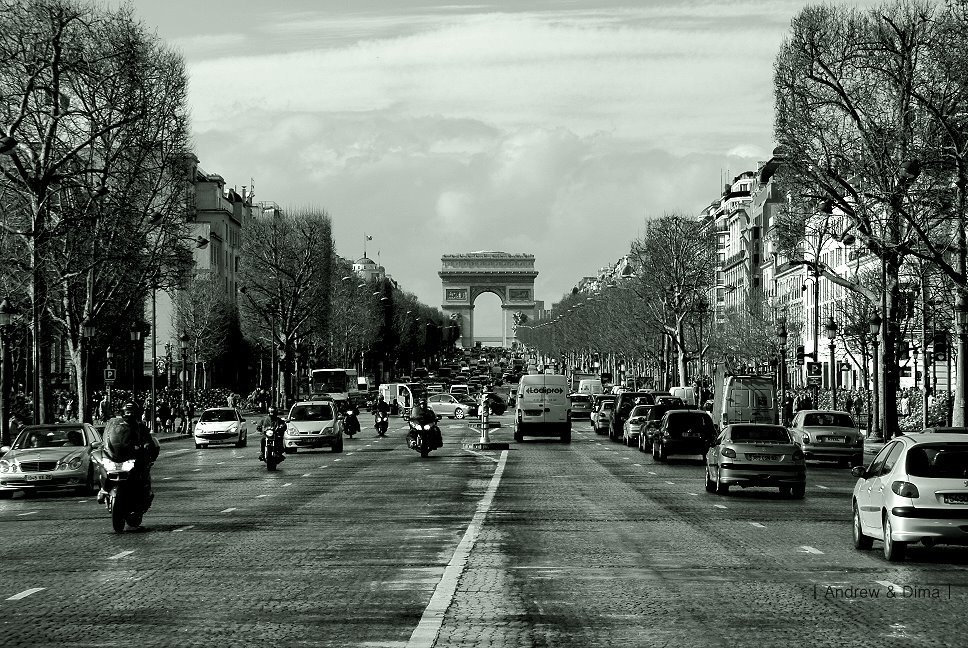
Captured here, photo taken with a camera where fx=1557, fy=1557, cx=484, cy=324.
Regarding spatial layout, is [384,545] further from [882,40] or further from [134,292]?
[134,292]

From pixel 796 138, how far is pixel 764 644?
3807 centimetres

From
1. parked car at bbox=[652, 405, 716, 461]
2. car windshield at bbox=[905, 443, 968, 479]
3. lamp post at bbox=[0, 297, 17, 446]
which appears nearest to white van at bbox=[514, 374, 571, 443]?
parked car at bbox=[652, 405, 716, 461]

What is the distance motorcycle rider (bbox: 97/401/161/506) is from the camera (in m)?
20.3

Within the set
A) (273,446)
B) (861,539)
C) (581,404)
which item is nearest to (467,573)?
(861,539)

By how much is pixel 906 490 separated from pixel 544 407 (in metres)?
40.4

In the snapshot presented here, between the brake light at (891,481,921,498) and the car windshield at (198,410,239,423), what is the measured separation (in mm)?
42924

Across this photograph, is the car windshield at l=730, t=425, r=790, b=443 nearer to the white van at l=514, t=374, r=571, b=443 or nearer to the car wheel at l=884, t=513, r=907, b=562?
the car wheel at l=884, t=513, r=907, b=562

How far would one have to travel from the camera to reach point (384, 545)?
17.6 metres

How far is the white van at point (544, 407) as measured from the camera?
56.2 m

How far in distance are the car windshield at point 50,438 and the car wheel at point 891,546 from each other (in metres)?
17.9

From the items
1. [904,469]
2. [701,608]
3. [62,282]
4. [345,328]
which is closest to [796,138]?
[62,282]

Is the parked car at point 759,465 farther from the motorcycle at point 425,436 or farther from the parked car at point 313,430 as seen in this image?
the parked car at point 313,430

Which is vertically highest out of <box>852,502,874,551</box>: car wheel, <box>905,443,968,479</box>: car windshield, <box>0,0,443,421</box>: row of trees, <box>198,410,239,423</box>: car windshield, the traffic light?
<box>0,0,443,421</box>: row of trees

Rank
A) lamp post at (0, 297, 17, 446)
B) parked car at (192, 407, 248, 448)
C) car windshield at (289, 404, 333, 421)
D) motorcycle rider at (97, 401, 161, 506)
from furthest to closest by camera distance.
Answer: parked car at (192, 407, 248, 448) < car windshield at (289, 404, 333, 421) < lamp post at (0, 297, 17, 446) < motorcycle rider at (97, 401, 161, 506)
